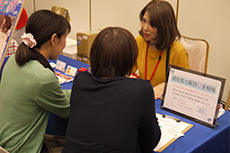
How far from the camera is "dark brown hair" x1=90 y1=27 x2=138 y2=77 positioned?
1.09 metres

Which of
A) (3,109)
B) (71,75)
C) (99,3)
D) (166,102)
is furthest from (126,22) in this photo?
(3,109)

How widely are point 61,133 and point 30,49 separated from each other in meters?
0.60

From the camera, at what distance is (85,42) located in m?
3.49

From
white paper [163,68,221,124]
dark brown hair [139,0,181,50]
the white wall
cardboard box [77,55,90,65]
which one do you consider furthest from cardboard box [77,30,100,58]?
white paper [163,68,221,124]

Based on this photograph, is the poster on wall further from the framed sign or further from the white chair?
the white chair

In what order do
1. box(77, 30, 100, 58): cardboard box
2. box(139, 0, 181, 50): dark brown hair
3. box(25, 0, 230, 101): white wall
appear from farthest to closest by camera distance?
box(77, 30, 100, 58): cardboard box → box(25, 0, 230, 101): white wall → box(139, 0, 181, 50): dark brown hair

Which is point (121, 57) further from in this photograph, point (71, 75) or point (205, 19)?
point (205, 19)

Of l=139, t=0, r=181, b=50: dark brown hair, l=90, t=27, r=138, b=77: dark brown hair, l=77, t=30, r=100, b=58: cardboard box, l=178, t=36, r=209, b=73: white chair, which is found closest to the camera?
l=90, t=27, r=138, b=77: dark brown hair

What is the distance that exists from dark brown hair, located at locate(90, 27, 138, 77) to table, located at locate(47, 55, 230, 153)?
489 mm

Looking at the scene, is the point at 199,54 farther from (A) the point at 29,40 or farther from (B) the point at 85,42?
(B) the point at 85,42

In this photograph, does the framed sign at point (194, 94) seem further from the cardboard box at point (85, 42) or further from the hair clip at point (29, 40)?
the cardboard box at point (85, 42)

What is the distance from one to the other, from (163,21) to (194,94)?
75 cm

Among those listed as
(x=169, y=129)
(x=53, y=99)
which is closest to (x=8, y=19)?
(x=53, y=99)

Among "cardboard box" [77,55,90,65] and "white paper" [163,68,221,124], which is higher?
"white paper" [163,68,221,124]
